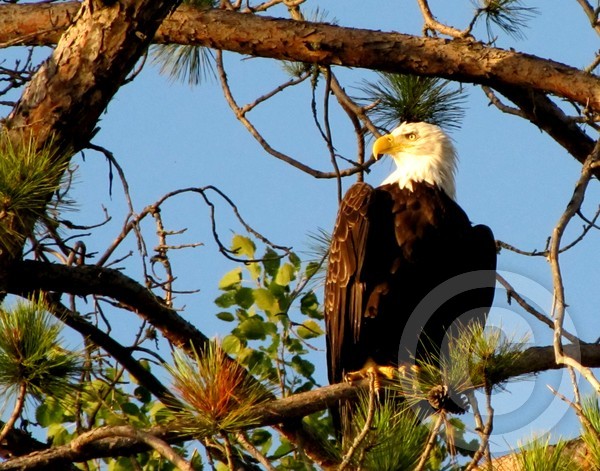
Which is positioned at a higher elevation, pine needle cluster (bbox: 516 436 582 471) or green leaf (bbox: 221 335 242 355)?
green leaf (bbox: 221 335 242 355)

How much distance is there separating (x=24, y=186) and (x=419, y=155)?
2.89 meters

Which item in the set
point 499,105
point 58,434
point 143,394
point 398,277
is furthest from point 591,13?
point 58,434

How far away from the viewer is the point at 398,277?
495cm

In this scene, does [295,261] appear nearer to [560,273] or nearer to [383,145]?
[383,145]

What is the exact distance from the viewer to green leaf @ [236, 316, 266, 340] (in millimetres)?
5059

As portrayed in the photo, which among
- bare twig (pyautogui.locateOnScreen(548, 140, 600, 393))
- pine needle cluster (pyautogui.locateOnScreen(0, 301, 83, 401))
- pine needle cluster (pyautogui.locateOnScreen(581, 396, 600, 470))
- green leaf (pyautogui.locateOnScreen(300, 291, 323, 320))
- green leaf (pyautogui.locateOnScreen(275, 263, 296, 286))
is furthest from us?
green leaf (pyautogui.locateOnScreen(300, 291, 323, 320))

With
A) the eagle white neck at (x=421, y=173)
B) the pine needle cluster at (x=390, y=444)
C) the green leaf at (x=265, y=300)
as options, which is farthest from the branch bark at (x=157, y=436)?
the eagle white neck at (x=421, y=173)

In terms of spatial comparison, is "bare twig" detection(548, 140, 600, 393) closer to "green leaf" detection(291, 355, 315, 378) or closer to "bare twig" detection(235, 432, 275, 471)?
"bare twig" detection(235, 432, 275, 471)

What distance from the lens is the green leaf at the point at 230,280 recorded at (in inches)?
206

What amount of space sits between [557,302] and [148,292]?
1793 mm

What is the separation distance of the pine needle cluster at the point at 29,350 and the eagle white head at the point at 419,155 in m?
2.68

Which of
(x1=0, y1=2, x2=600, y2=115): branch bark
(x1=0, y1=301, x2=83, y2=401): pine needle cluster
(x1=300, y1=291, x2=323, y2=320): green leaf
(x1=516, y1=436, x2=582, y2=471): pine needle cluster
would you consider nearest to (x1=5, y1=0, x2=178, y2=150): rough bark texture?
(x1=0, y1=2, x2=600, y2=115): branch bark

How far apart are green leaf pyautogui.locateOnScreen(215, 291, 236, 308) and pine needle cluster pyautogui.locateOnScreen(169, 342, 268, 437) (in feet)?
6.95

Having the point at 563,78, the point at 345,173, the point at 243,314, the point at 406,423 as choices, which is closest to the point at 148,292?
the point at 243,314
